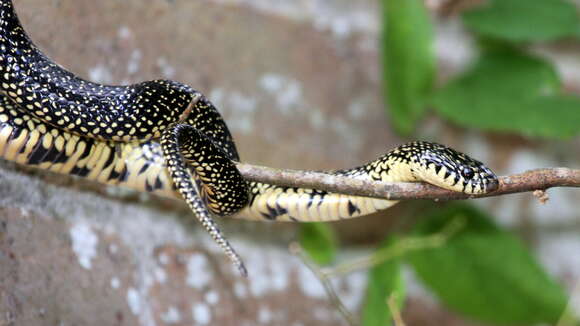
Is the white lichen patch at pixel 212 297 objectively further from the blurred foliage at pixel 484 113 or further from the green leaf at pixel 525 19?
the green leaf at pixel 525 19

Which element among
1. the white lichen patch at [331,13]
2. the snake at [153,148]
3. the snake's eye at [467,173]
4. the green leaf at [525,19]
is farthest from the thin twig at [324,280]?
the green leaf at [525,19]

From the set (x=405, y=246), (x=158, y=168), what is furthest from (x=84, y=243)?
(x=405, y=246)

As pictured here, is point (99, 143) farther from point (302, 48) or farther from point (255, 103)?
point (302, 48)

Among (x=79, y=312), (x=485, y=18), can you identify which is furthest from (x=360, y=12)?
(x=79, y=312)

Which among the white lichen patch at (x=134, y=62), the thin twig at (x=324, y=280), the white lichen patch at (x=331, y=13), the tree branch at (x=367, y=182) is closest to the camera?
the tree branch at (x=367, y=182)

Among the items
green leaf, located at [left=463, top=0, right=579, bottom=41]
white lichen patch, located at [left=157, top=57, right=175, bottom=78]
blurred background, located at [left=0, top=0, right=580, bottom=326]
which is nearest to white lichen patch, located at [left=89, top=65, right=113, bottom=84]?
blurred background, located at [left=0, top=0, right=580, bottom=326]

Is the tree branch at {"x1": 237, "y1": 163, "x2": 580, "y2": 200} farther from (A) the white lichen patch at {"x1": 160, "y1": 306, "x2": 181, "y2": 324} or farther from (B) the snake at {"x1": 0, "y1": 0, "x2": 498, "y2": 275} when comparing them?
(A) the white lichen patch at {"x1": 160, "y1": 306, "x2": 181, "y2": 324}
